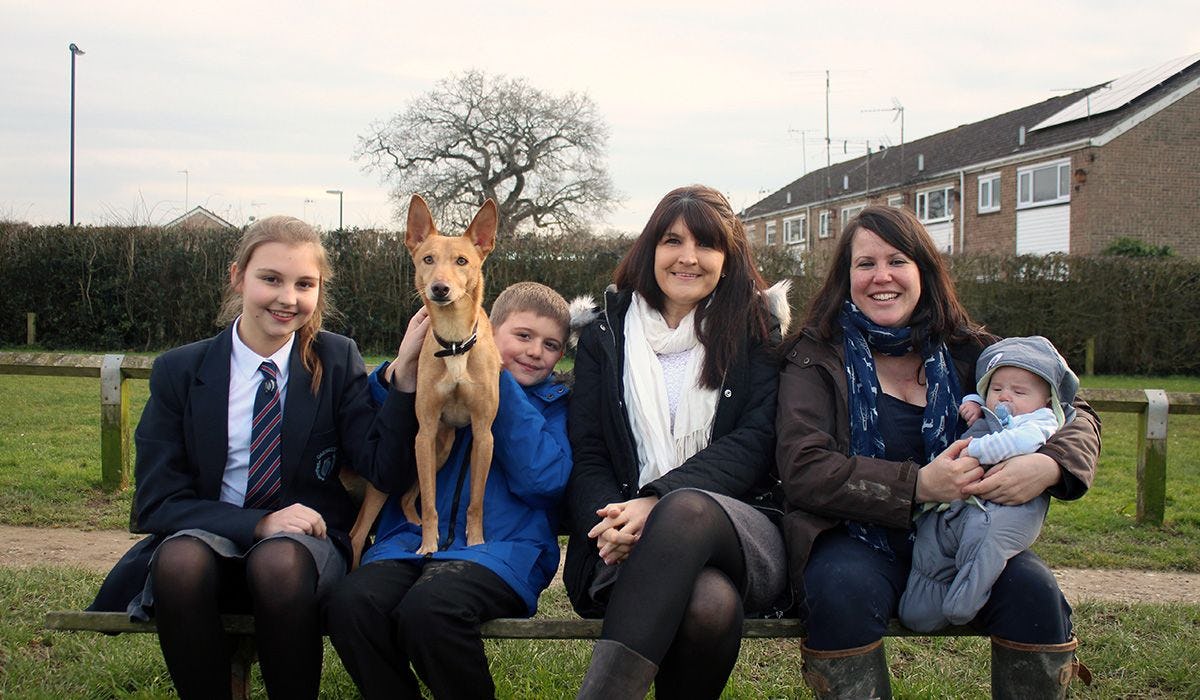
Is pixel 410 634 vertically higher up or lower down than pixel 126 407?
lower down

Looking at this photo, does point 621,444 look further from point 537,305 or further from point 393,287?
point 393,287

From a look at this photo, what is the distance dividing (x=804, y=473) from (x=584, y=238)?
45.2 ft

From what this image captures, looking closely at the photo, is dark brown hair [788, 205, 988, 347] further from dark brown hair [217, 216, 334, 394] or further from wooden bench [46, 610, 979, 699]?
dark brown hair [217, 216, 334, 394]

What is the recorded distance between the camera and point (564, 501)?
322 centimetres

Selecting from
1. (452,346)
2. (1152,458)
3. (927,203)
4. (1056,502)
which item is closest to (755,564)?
(452,346)

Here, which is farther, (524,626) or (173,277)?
(173,277)

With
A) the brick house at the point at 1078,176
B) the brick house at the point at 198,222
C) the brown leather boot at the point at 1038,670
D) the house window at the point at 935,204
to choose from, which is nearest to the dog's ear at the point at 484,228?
the brown leather boot at the point at 1038,670

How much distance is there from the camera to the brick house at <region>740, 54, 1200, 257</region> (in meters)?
26.9

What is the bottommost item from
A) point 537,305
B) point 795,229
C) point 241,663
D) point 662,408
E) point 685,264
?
point 241,663

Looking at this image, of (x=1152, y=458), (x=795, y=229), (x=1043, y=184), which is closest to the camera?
(x=1152, y=458)

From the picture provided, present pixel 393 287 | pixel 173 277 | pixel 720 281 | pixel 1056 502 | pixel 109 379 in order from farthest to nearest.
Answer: pixel 173 277, pixel 393 287, pixel 1056 502, pixel 109 379, pixel 720 281

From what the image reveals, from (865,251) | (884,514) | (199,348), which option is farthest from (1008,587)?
(199,348)

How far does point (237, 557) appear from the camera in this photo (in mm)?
2727

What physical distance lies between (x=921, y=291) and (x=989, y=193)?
30.5 meters
